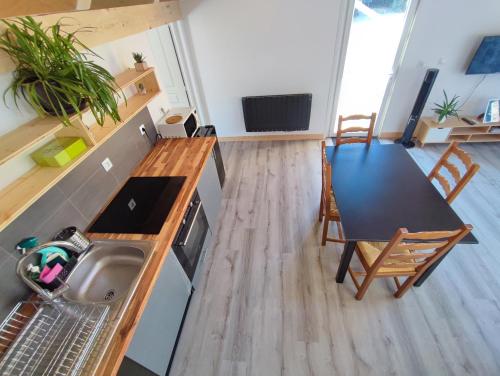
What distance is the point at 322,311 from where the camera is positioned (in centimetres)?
193

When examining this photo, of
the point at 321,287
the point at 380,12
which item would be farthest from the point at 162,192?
the point at 380,12

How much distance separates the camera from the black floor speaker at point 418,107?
3020 mm

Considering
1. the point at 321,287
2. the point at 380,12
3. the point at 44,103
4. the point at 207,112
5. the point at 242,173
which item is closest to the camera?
the point at 44,103

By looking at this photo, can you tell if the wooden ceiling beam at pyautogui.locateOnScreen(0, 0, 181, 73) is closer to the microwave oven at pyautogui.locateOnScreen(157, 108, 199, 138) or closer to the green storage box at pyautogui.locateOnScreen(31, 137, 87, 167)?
the green storage box at pyautogui.locateOnScreen(31, 137, 87, 167)

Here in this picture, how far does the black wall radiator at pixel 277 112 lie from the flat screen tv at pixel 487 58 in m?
2.07

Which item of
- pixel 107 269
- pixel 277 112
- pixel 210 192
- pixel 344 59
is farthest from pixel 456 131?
pixel 107 269

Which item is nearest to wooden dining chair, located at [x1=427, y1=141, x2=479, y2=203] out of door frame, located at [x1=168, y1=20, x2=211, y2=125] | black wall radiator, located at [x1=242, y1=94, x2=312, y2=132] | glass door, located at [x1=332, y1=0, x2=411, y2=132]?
glass door, located at [x1=332, y1=0, x2=411, y2=132]

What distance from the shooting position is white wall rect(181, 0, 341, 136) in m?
2.96

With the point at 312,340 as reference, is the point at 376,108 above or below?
above

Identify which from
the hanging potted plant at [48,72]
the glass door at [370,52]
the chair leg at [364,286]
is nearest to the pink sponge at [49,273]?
the hanging potted plant at [48,72]

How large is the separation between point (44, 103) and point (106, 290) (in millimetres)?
1128

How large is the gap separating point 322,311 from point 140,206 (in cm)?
174

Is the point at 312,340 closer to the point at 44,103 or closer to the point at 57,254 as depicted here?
the point at 57,254

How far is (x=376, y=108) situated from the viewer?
3.70 meters
